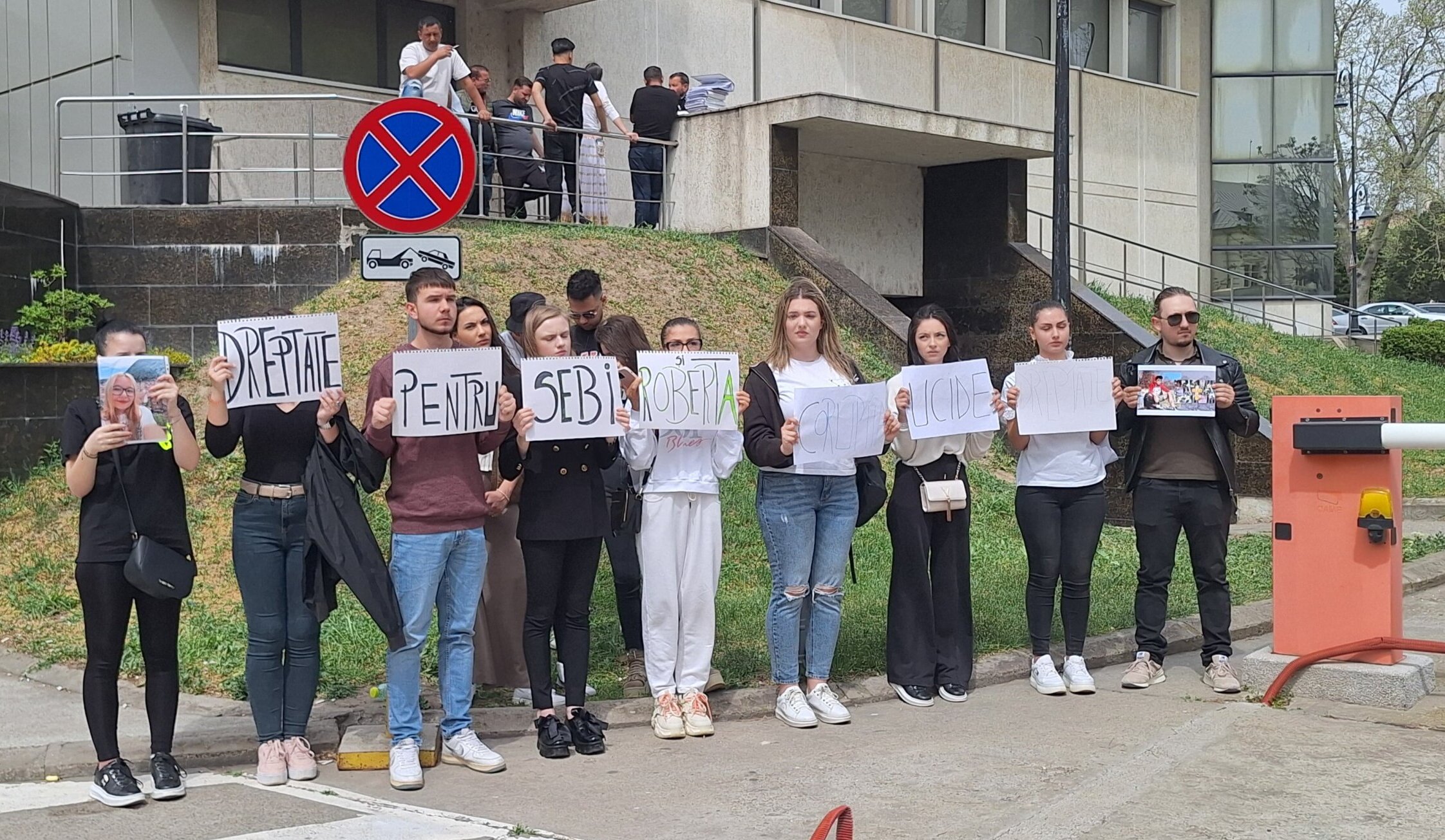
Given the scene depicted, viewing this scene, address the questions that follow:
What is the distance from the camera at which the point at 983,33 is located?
1025 inches

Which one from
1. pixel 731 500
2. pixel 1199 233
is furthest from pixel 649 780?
pixel 1199 233

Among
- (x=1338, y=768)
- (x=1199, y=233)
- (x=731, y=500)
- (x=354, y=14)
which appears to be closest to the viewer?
(x=1338, y=768)

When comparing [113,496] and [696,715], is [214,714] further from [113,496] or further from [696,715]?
[696,715]

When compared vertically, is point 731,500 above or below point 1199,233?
below

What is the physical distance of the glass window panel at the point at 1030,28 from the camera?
2662 centimetres

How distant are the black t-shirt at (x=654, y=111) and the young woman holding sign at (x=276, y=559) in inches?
446

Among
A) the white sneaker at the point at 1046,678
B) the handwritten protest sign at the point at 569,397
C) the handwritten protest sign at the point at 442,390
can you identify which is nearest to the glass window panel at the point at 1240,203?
the white sneaker at the point at 1046,678

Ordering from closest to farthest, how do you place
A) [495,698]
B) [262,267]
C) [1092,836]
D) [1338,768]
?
[1092,836], [1338,768], [495,698], [262,267]

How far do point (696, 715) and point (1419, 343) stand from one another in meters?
27.4

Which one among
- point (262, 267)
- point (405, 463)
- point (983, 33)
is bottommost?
point (405, 463)

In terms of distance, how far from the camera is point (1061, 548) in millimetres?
7781

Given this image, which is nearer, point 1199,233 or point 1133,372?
point 1133,372

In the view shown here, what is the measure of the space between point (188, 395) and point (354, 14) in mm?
8182

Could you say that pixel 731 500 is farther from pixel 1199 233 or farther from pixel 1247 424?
pixel 1199 233
